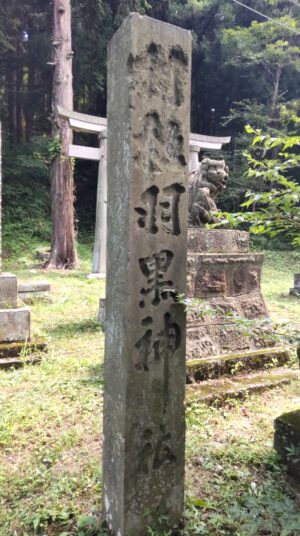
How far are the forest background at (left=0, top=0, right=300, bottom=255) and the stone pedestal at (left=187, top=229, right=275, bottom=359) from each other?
9.27 metres

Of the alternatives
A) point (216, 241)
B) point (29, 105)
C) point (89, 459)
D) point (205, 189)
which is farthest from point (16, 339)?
point (29, 105)

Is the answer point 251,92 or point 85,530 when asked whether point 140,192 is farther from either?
point 251,92

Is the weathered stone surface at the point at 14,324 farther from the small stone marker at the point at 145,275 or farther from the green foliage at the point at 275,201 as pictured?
the green foliage at the point at 275,201

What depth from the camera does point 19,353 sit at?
154 inches

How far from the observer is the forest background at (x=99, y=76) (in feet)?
45.7

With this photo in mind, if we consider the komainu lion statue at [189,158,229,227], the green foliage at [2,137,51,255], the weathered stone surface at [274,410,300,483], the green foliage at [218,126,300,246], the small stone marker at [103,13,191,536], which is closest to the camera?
the small stone marker at [103,13,191,536]

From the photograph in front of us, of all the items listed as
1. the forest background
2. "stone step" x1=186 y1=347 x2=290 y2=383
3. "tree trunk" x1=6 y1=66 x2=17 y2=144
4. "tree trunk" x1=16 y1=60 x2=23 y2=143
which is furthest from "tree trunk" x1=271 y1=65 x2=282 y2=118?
"stone step" x1=186 y1=347 x2=290 y2=383

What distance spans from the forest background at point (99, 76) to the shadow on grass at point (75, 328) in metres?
7.50

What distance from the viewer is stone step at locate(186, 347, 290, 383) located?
10.9 ft

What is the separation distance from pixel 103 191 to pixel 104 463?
7653 millimetres

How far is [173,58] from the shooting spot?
66.2 inches

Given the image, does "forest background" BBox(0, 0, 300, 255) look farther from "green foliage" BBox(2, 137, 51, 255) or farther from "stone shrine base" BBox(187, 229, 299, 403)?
"stone shrine base" BBox(187, 229, 299, 403)

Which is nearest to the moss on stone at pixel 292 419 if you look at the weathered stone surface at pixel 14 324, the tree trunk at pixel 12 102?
the weathered stone surface at pixel 14 324

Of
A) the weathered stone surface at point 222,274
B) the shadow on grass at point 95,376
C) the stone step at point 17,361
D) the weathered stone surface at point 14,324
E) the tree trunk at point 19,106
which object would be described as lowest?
the shadow on grass at point 95,376
